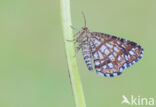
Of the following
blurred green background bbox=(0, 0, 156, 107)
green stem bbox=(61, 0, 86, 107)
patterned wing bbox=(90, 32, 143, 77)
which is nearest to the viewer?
green stem bbox=(61, 0, 86, 107)

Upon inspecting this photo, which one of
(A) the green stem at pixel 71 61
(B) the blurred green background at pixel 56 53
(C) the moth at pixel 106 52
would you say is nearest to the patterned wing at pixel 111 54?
(C) the moth at pixel 106 52

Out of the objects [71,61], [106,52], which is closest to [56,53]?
[106,52]

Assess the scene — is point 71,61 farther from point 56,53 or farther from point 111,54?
point 56,53

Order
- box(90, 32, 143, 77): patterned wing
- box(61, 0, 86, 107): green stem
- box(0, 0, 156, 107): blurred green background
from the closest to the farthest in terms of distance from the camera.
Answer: box(61, 0, 86, 107): green stem < box(90, 32, 143, 77): patterned wing < box(0, 0, 156, 107): blurred green background

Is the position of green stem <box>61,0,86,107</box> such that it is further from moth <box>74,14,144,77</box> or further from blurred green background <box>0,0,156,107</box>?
blurred green background <box>0,0,156,107</box>

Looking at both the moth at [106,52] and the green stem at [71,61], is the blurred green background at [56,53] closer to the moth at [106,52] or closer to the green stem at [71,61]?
the moth at [106,52]

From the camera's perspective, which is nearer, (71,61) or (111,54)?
(71,61)

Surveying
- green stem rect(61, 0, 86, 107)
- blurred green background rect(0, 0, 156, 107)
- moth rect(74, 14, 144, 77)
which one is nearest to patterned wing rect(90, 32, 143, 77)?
moth rect(74, 14, 144, 77)
